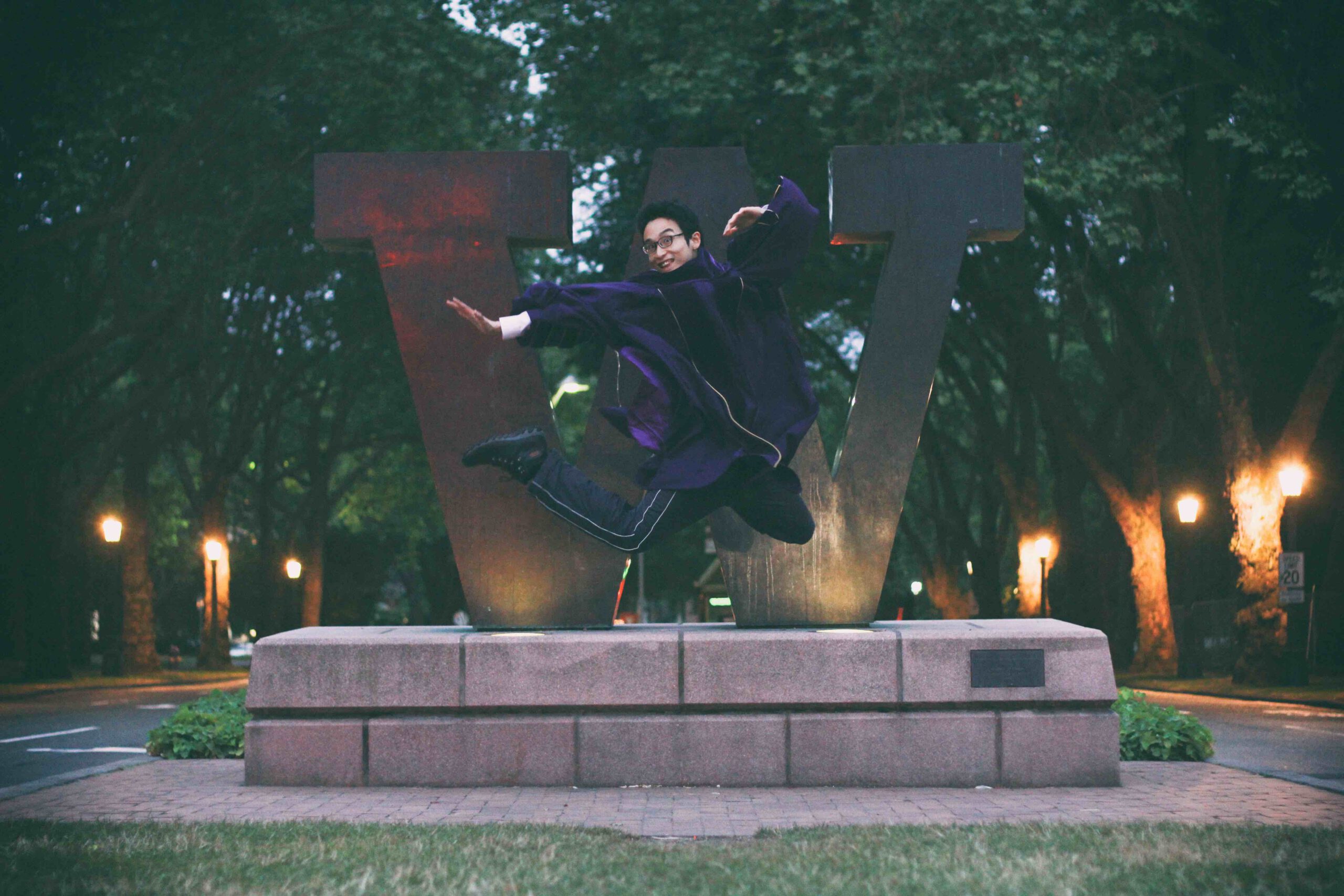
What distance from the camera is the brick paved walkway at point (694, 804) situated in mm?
7055

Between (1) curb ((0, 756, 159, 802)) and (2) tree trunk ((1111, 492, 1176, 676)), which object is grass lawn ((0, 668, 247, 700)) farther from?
(2) tree trunk ((1111, 492, 1176, 676))

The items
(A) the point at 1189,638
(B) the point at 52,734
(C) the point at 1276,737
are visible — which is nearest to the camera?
(C) the point at 1276,737

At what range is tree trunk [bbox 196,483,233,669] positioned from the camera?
28.0 m

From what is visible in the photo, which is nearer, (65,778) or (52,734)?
(65,778)

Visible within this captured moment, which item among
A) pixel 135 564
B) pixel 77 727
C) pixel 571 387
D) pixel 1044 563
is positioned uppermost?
pixel 571 387

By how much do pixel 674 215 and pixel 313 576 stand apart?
2487 cm

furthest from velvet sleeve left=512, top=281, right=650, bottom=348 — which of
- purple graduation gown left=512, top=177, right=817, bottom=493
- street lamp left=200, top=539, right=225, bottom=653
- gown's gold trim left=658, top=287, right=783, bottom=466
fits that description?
street lamp left=200, top=539, right=225, bottom=653

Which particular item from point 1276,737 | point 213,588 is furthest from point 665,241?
point 213,588

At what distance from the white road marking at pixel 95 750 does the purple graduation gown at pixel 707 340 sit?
20.5ft

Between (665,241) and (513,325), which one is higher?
(665,241)

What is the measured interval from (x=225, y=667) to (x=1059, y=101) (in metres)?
22.6

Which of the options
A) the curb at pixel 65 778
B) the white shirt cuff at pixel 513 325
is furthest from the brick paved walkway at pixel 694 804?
the white shirt cuff at pixel 513 325

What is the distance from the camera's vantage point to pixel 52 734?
45.5ft

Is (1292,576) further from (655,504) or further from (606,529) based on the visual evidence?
(606,529)
